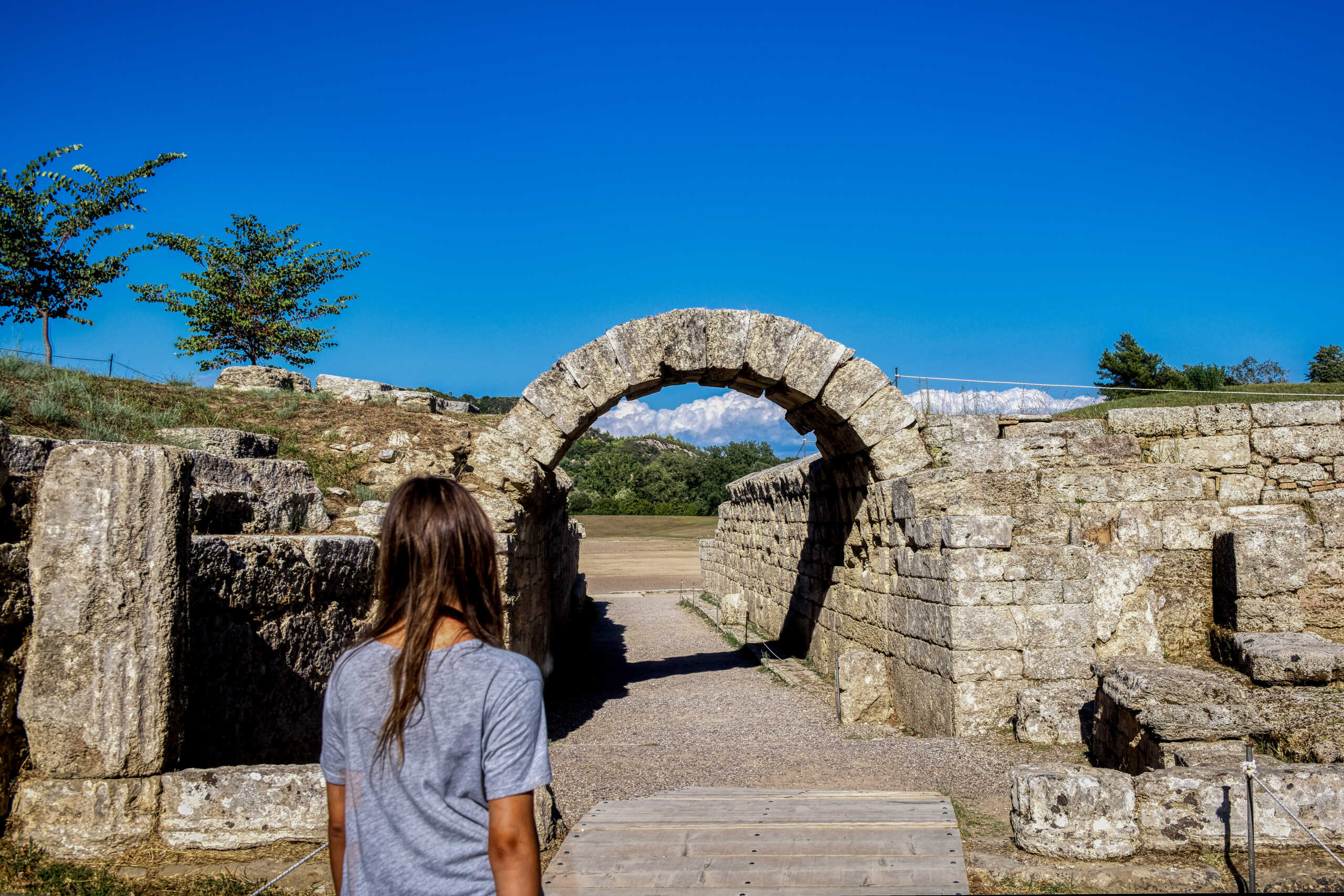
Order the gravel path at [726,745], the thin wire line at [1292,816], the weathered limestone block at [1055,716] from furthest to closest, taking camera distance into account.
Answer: the weathered limestone block at [1055,716] < the gravel path at [726,745] < the thin wire line at [1292,816]

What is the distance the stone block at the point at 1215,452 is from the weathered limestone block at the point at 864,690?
3.50m

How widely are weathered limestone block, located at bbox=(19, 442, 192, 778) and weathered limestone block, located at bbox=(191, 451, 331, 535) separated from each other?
140 cm

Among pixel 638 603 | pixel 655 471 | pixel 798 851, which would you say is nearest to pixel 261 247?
pixel 638 603

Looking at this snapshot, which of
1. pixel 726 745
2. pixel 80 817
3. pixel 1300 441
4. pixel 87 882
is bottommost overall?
pixel 726 745

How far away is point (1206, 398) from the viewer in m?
11.2

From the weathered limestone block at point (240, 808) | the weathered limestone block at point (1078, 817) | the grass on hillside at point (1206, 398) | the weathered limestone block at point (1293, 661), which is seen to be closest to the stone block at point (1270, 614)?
the weathered limestone block at point (1293, 661)

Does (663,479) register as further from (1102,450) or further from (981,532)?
(981,532)

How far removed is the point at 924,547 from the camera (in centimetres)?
727

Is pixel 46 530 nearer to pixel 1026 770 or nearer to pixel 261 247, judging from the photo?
pixel 1026 770

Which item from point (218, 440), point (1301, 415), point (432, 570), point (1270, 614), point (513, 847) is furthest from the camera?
point (1301, 415)

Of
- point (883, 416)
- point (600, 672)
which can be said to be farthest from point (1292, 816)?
point (600, 672)

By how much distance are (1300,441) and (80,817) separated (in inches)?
378

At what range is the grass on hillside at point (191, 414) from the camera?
7.37m

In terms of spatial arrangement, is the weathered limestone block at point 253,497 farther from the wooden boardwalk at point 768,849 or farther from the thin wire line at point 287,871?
the wooden boardwalk at point 768,849
